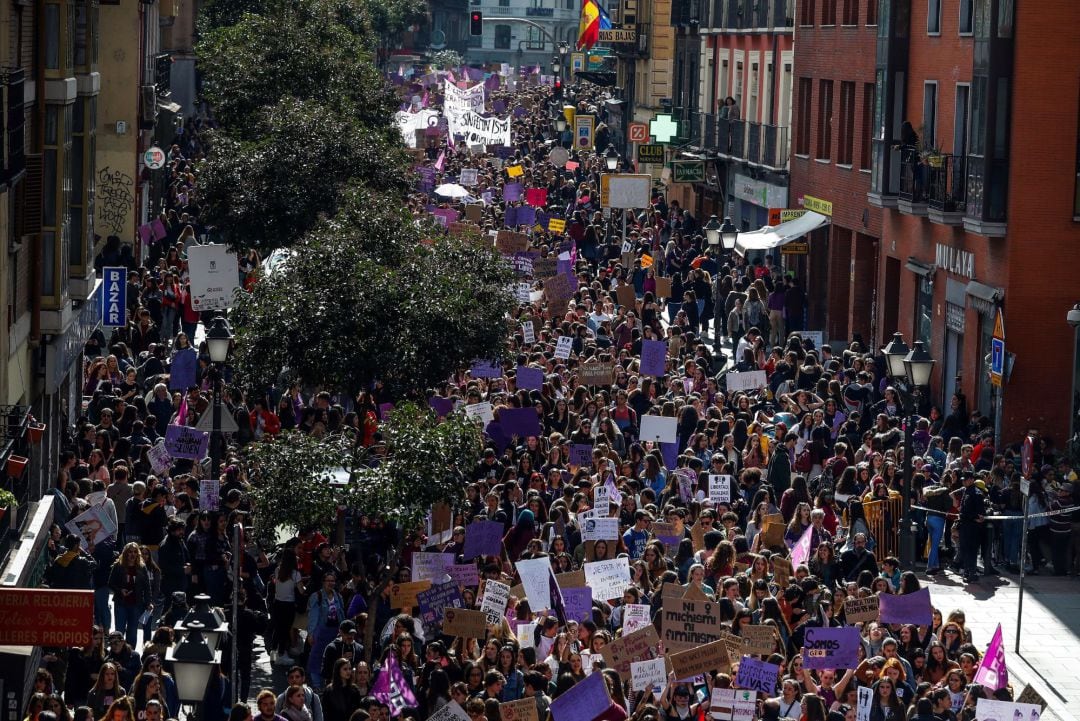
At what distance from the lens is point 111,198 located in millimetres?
44469

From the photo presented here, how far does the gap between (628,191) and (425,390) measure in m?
26.4

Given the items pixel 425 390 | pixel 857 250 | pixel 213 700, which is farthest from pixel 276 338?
pixel 857 250

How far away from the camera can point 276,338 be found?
72.1ft

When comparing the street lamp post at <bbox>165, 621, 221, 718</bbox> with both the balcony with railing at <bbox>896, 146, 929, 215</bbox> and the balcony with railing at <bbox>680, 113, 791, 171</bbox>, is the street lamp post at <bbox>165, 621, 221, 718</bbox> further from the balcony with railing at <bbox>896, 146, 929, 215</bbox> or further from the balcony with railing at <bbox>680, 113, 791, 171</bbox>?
the balcony with railing at <bbox>680, 113, 791, 171</bbox>

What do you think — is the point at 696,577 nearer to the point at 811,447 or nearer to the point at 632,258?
the point at 811,447

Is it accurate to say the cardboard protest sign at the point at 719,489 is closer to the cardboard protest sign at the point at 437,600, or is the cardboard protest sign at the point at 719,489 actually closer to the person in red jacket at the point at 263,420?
the cardboard protest sign at the point at 437,600

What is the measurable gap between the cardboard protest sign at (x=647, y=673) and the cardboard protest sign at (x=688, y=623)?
0.69m

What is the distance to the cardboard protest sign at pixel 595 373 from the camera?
97.9 feet

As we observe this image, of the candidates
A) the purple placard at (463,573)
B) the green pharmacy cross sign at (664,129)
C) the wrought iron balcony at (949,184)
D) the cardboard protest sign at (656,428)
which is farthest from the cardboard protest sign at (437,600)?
the green pharmacy cross sign at (664,129)

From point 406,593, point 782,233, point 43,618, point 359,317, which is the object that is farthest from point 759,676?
point 782,233

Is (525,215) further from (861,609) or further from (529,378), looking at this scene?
(861,609)

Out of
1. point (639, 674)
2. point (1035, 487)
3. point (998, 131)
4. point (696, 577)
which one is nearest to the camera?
point (639, 674)

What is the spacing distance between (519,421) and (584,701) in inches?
397

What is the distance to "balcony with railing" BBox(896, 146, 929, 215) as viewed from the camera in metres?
35.8
